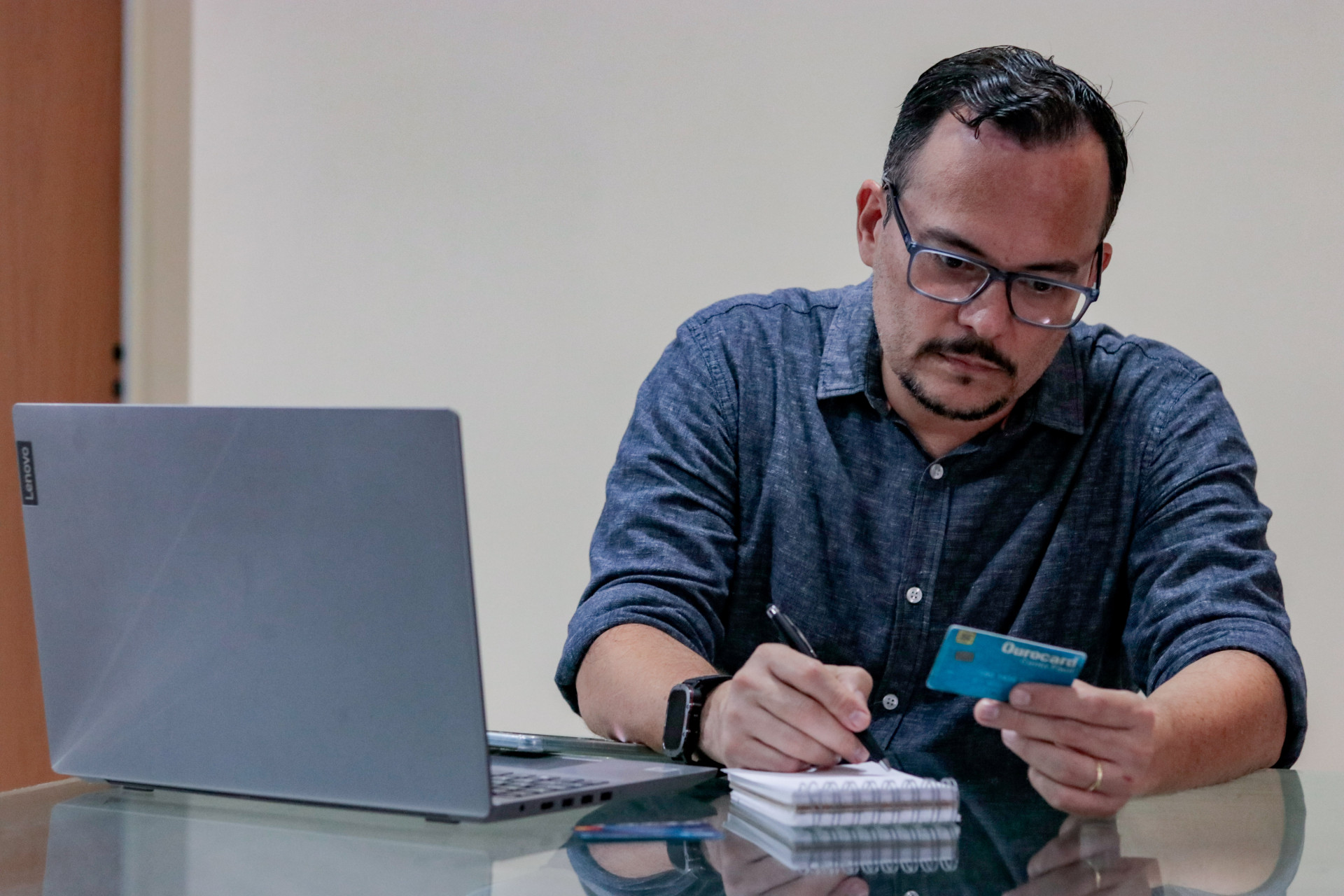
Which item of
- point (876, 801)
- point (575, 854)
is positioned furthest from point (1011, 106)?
point (575, 854)

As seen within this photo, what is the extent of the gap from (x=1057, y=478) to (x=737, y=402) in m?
0.40

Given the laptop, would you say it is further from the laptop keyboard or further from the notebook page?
the notebook page

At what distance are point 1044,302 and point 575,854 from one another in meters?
0.86

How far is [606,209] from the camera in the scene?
264 centimetres

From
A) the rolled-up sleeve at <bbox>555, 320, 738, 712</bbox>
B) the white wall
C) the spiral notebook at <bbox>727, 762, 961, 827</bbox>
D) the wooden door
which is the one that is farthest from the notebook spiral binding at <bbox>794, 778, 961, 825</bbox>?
the wooden door

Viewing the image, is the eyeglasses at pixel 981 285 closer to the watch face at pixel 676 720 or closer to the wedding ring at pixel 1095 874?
the watch face at pixel 676 720

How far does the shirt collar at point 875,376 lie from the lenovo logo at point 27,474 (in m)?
0.93

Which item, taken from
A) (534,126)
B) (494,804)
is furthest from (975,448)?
(534,126)

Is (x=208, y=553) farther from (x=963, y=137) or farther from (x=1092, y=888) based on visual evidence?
(x=963, y=137)

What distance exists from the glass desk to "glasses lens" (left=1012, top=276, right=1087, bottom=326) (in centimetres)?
58

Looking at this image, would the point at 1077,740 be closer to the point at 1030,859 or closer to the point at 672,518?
the point at 1030,859

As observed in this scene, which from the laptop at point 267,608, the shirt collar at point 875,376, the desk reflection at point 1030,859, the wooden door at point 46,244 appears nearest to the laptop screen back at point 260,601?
the laptop at point 267,608

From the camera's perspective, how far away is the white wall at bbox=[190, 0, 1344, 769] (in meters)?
2.16

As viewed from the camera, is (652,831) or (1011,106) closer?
(652,831)
